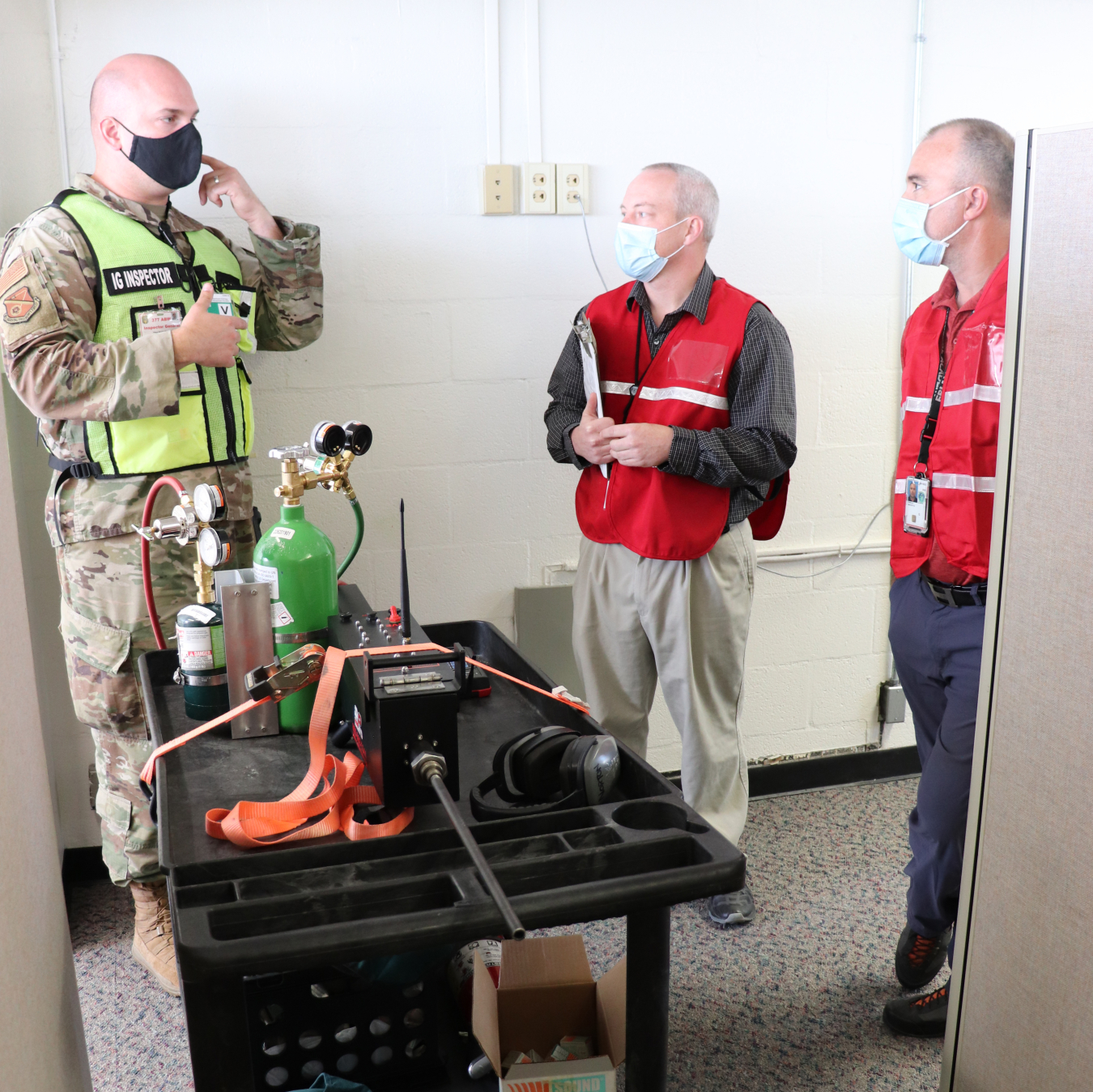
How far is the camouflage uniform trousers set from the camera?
82.8 inches

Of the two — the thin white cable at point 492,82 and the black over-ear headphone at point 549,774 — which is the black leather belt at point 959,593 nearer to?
the black over-ear headphone at point 549,774

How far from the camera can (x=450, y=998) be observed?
1.75m

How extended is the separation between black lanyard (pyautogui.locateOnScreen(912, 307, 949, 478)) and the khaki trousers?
0.59 metres

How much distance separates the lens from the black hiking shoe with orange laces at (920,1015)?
6.63 feet

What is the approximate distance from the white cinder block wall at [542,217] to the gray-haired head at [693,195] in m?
0.33

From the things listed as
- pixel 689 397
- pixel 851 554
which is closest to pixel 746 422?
pixel 689 397

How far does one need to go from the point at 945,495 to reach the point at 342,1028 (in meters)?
1.34

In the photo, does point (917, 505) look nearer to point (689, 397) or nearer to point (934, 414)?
point (934, 414)

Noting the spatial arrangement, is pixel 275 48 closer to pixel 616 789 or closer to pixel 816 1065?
pixel 616 789

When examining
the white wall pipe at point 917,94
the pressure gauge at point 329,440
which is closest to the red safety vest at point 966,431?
the white wall pipe at point 917,94

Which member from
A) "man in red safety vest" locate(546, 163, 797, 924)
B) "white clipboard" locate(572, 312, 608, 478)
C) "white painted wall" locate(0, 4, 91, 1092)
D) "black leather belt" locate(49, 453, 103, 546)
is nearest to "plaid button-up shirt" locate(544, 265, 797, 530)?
"man in red safety vest" locate(546, 163, 797, 924)

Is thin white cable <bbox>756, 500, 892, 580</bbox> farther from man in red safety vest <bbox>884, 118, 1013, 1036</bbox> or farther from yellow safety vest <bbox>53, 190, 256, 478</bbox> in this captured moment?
yellow safety vest <bbox>53, 190, 256, 478</bbox>

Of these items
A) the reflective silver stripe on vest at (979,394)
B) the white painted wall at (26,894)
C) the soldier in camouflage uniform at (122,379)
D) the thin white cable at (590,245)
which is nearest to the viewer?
the white painted wall at (26,894)

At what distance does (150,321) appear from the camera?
2.06 metres
